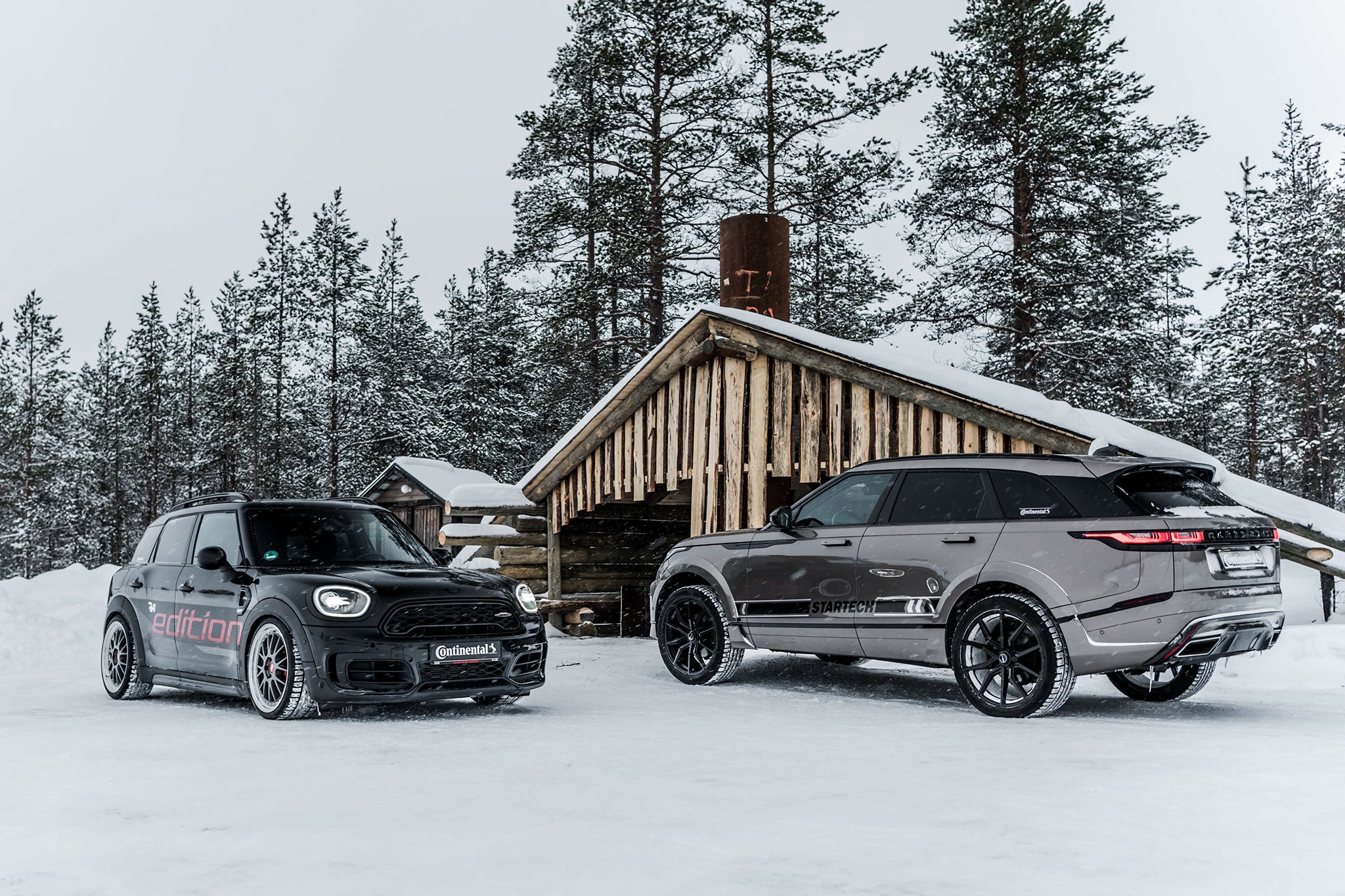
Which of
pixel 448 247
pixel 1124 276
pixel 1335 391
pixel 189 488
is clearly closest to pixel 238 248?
pixel 448 247

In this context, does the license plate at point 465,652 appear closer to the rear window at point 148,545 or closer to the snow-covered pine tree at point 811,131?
the rear window at point 148,545

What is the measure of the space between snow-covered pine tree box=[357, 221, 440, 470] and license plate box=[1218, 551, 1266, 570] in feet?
129

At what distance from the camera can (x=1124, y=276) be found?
26906 mm

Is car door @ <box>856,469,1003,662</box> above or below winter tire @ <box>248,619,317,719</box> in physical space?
above

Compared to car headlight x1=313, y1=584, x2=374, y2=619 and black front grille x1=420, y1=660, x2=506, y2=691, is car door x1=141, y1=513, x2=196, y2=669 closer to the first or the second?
car headlight x1=313, y1=584, x2=374, y2=619

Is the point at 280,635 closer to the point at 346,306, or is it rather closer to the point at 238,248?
the point at 346,306

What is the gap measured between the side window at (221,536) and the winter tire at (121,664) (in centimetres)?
103

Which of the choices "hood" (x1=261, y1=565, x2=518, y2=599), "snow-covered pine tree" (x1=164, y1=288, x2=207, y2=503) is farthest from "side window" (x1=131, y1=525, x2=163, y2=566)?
"snow-covered pine tree" (x1=164, y1=288, x2=207, y2=503)

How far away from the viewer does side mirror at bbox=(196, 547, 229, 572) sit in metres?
8.09

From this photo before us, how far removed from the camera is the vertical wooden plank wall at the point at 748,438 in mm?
11516

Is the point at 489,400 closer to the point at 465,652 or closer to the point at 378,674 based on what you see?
the point at 465,652

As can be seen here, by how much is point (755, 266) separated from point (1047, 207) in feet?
49.1

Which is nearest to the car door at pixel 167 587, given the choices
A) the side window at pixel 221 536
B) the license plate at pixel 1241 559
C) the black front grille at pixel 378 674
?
the side window at pixel 221 536

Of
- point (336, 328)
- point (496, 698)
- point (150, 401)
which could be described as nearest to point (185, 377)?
point (150, 401)
